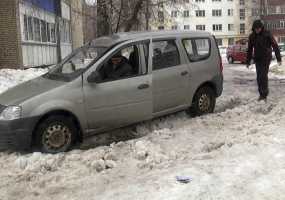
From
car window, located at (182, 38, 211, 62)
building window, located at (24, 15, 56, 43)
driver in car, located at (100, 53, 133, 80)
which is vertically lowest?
driver in car, located at (100, 53, 133, 80)

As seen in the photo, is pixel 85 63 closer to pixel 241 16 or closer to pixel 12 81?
pixel 12 81

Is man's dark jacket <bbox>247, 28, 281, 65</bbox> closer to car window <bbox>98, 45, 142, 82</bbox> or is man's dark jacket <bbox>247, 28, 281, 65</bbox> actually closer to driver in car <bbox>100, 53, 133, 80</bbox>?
car window <bbox>98, 45, 142, 82</bbox>

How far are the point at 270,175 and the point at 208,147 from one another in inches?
63.1

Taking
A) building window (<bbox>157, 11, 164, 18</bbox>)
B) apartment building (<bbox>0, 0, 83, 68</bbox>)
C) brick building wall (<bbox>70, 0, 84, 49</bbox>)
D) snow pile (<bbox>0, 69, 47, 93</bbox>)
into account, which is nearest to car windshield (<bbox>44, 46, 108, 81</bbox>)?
snow pile (<bbox>0, 69, 47, 93</bbox>)

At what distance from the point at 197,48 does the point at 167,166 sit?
398cm

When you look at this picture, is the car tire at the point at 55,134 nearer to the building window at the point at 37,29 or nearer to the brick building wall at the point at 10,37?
the brick building wall at the point at 10,37

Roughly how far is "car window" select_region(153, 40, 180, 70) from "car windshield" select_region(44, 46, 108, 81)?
0.98 meters

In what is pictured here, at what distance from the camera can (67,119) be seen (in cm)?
757

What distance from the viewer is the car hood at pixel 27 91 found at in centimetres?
742

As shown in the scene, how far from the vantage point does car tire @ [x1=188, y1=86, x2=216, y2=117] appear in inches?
380

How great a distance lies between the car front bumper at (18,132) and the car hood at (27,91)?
310 mm

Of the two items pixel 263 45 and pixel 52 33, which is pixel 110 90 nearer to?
pixel 263 45

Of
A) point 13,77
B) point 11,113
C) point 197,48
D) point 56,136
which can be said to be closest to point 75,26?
point 13,77

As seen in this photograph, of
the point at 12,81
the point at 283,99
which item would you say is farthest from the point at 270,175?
the point at 12,81
